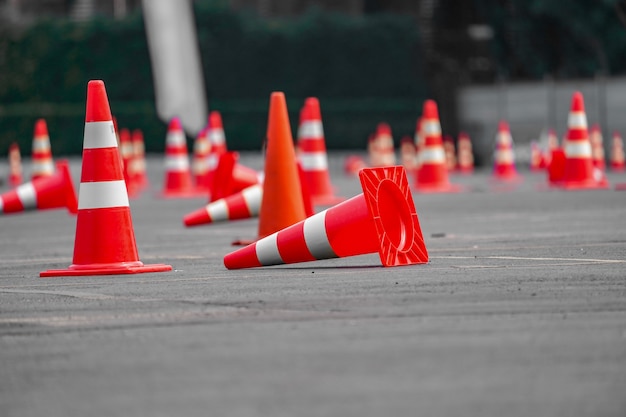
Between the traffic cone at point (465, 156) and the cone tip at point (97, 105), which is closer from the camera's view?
the cone tip at point (97, 105)

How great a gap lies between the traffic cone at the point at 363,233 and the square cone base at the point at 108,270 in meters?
0.45

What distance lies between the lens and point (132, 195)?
23547 millimetres

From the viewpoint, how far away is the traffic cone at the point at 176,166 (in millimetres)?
21938

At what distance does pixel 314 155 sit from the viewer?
54.9 ft

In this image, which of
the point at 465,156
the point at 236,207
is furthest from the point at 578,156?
the point at 465,156

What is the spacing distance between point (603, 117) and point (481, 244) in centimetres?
2258

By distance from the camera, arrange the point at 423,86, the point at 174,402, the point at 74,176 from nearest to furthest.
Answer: the point at 174,402
the point at 74,176
the point at 423,86

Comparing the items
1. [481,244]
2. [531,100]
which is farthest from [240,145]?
[481,244]

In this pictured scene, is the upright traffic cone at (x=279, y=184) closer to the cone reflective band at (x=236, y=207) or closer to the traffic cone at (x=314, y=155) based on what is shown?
the cone reflective band at (x=236, y=207)

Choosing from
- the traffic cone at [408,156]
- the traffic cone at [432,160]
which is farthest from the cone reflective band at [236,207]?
the traffic cone at [408,156]

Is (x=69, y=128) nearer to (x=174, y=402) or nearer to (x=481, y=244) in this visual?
(x=481, y=244)

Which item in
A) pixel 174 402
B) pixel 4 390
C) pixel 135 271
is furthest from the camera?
pixel 135 271

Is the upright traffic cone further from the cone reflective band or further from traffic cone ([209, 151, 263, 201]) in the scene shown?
traffic cone ([209, 151, 263, 201])

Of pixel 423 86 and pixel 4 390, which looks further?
pixel 423 86
